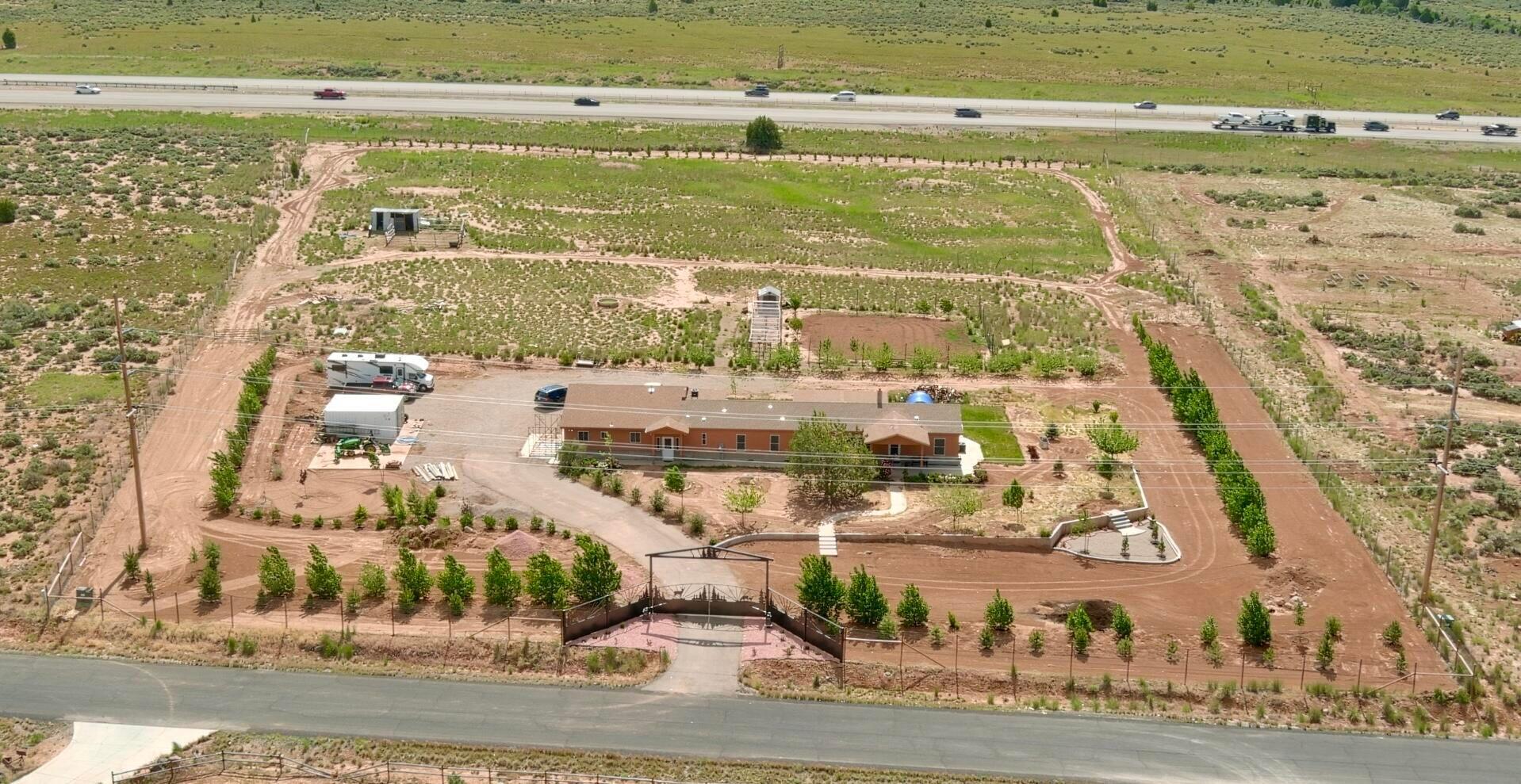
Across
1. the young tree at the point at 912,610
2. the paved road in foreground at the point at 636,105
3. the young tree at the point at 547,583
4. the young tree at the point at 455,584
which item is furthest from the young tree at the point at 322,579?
the paved road in foreground at the point at 636,105

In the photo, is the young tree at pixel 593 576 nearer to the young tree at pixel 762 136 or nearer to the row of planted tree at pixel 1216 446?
the row of planted tree at pixel 1216 446

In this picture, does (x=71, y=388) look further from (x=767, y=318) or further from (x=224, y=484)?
(x=767, y=318)

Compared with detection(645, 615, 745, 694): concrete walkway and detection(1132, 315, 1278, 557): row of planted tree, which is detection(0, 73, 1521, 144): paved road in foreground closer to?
detection(1132, 315, 1278, 557): row of planted tree

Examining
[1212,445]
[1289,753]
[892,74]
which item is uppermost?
[892,74]

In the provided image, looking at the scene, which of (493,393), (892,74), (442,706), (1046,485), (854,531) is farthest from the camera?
(892,74)

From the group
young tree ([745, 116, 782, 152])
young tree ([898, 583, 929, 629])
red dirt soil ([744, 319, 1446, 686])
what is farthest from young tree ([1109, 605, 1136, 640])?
young tree ([745, 116, 782, 152])

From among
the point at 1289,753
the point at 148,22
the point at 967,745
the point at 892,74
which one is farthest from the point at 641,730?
the point at 148,22

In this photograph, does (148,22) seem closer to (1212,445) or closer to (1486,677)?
(1212,445)
